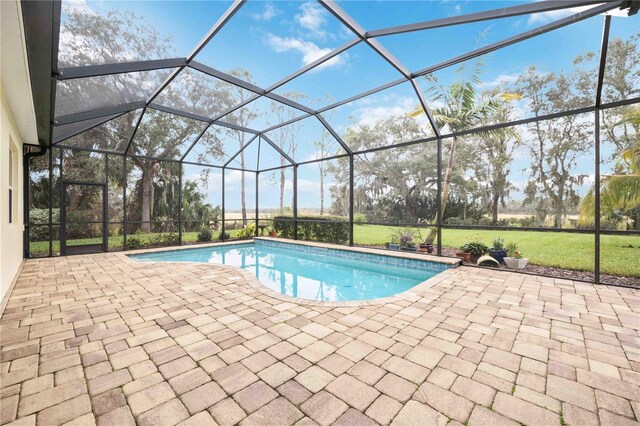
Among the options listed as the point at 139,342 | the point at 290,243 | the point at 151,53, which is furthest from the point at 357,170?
the point at 139,342

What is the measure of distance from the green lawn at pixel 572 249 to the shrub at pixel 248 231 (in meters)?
4.80

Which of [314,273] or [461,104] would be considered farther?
[461,104]

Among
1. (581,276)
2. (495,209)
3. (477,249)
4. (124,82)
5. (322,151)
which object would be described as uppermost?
(322,151)

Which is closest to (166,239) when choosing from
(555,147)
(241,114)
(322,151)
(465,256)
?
(241,114)

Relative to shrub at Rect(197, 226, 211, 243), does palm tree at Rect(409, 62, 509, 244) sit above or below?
above

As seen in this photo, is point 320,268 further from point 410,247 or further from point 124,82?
point 124,82

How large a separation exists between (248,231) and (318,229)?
3194mm

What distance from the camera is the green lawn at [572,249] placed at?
5.86m

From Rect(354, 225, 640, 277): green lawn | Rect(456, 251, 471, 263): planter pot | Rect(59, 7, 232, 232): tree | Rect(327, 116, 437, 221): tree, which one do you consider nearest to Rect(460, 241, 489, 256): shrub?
Rect(456, 251, 471, 263): planter pot

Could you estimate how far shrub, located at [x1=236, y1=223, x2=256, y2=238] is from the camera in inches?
435

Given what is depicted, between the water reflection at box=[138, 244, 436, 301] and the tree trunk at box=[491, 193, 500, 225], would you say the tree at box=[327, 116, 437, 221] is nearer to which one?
the tree trunk at box=[491, 193, 500, 225]

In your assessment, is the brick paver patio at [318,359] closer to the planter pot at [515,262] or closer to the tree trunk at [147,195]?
the planter pot at [515,262]

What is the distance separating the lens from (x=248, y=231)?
440 inches

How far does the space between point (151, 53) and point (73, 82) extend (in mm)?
1281
